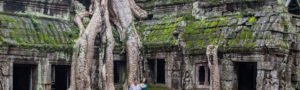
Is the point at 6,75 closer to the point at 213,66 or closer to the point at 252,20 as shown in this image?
the point at 213,66

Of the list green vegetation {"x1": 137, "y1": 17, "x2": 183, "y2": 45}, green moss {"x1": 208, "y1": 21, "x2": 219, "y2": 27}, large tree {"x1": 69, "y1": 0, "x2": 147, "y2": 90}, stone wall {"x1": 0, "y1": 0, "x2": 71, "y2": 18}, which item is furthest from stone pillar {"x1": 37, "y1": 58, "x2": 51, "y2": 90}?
green moss {"x1": 208, "y1": 21, "x2": 219, "y2": 27}

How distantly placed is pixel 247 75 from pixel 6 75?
314 inches

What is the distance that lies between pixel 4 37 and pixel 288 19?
27.1 feet

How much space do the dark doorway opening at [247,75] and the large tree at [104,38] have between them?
3.57 metres

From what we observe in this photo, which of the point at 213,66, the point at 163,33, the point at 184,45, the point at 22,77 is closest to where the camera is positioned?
the point at 213,66

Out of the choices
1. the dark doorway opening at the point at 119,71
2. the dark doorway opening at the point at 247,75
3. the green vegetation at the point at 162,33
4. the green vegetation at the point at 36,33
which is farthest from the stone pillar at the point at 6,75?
the dark doorway opening at the point at 247,75

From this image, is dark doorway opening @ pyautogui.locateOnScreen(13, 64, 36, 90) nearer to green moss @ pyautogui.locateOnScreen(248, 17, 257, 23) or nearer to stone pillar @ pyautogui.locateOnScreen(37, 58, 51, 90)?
stone pillar @ pyautogui.locateOnScreen(37, 58, 51, 90)

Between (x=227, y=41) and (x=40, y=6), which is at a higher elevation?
(x=40, y=6)

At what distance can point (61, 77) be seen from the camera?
14.8 meters

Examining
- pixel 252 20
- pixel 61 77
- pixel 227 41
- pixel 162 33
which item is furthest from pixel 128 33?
pixel 252 20

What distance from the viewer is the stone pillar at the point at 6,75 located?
12.8 metres

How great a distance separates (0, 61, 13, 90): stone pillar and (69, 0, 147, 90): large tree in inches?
74.6

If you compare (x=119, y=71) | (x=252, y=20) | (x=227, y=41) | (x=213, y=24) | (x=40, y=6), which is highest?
(x=40, y=6)

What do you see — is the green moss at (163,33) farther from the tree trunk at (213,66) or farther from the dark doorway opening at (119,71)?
the tree trunk at (213,66)
